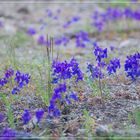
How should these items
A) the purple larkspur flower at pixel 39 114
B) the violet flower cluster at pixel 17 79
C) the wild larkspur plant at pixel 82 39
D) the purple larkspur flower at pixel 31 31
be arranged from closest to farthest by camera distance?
the purple larkspur flower at pixel 39 114 < the violet flower cluster at pixel 17 79 < the wild larkspur plant at pixel 82 39 < the purple larkspur flower at pixel 31 31

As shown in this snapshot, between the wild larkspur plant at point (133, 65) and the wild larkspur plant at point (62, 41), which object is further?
the wild larkspur plant at point (62, 41)

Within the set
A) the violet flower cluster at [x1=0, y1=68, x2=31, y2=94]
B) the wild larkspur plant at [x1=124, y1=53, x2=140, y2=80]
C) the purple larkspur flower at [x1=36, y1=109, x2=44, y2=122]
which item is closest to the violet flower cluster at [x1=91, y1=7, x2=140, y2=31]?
the wild larkspur plant at [x1=124, y1=53, x2=140, y2=80]

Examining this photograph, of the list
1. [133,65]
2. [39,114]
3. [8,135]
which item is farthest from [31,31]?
[8,135]

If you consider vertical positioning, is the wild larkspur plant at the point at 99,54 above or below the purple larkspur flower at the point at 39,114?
above

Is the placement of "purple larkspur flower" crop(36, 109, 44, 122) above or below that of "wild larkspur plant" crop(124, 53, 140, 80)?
below

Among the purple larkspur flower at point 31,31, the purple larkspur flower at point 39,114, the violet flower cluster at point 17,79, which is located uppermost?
the purple larkspur flower at point 31,31

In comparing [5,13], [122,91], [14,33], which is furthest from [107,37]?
[122,91]

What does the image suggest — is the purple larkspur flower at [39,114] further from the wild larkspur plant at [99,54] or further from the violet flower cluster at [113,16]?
the violet flower cluster at [113,16]

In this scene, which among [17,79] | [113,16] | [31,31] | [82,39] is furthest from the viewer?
[113,16]

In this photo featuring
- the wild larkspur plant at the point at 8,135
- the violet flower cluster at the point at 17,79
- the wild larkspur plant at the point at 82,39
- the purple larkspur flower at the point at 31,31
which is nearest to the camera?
the wild larkspur plant at the point at 8,135

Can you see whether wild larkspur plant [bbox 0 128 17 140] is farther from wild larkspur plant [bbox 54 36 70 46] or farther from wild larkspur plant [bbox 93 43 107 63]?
wild larkspur plant [bbox 54 36 70 46]

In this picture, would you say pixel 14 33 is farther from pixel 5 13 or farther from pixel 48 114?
pixel 48 114

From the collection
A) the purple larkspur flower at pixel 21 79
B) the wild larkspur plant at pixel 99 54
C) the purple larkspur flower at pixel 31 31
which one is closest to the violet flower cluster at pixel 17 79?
the purple larkspur flower at pixel 21 79

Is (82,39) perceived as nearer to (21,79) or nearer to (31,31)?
(31,31)
